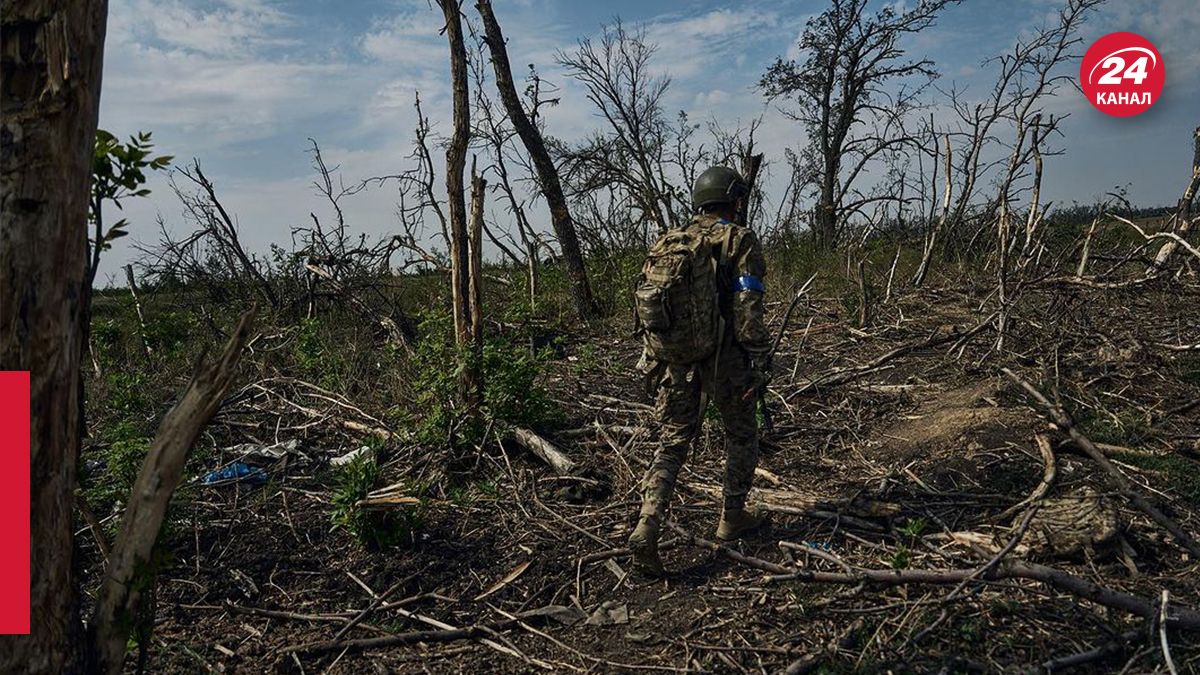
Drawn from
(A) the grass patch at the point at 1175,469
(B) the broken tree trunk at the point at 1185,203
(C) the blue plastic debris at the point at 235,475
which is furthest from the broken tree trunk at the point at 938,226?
(C) the blue plastic debris at the point at 235,475

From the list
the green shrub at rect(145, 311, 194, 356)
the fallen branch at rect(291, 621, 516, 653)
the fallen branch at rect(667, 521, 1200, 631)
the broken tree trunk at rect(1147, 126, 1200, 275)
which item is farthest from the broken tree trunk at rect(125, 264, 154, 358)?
the broken tree trunk at rect(1147, 126, 1200, 275)

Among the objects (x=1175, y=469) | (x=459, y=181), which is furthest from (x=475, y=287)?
(x=1175, y=469)

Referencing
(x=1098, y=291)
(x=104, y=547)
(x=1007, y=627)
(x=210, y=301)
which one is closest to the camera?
(x=104, y=547)

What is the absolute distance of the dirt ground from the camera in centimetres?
371

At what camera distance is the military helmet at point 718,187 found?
186 inches

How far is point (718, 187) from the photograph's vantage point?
473 cm

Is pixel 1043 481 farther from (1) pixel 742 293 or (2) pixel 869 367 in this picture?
(2) pixel 869 367

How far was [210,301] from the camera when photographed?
11977 mm

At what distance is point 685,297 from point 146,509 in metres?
2.73

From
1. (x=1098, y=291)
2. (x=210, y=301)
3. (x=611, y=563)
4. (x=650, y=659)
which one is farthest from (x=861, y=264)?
(x=210, y=301)

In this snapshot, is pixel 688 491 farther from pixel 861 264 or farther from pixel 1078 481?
pixel 861 264

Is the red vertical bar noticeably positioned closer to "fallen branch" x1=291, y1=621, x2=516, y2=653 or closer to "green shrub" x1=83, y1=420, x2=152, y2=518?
"fallen branch" x1=291, y1=621, x2=516, y2=653

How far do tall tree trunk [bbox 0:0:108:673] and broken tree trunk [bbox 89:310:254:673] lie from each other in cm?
14

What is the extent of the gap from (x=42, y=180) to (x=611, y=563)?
331cm
